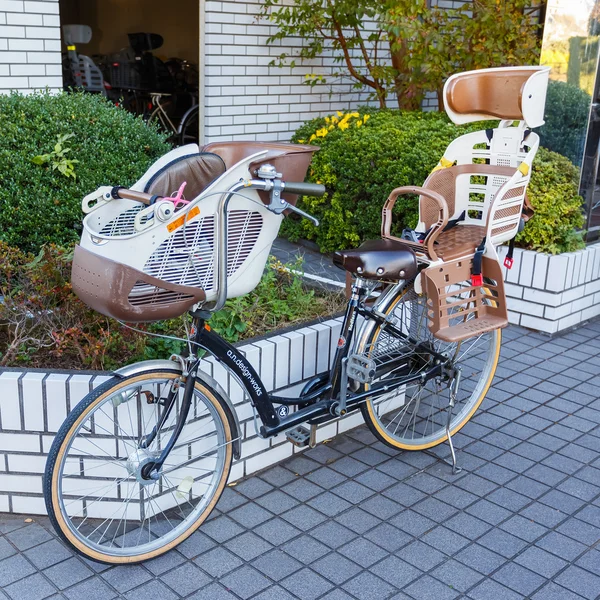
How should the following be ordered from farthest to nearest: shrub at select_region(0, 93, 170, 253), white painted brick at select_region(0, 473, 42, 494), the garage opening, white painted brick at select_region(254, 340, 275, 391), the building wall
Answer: the garage opening → the building wall → shrub at select_region(0, 93, 170, 253) → white painted brick at select_region(254, 340, 275, 391) → white painted brick at select_region(0, 473, 42, 494)

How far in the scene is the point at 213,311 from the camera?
109 inches

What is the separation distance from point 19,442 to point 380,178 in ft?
11.6

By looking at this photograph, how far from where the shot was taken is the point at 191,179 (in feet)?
9.25

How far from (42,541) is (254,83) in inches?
211

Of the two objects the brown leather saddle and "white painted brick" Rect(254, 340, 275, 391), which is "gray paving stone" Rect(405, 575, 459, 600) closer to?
"white painted brick" Rect(254, 340, 275, 391)

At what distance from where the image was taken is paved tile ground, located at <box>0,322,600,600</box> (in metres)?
2.77

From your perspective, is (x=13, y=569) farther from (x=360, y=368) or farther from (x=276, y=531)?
(x=360, y=368)

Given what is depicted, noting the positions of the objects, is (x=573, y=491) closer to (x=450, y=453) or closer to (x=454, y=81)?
(x=450, y=453)

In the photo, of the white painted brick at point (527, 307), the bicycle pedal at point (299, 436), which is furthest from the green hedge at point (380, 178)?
the bicycle pedal at point (299, 436)

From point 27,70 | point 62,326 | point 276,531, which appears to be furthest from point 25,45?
point 276,531

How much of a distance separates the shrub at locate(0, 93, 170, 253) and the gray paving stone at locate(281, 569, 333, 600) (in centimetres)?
223

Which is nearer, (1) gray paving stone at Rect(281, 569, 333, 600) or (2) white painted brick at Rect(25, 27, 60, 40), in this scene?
(1) gray paving stone at Rect(281, 569, 333, 600)

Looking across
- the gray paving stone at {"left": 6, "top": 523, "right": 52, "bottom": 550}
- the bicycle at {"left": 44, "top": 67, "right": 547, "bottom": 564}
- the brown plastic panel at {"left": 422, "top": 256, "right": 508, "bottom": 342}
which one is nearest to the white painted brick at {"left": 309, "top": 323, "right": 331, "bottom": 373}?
the bicycle at {"left": 44, "top": 67, "right": 547, "bottom": 564}

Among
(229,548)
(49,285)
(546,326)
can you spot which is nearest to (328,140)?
(546,326)
